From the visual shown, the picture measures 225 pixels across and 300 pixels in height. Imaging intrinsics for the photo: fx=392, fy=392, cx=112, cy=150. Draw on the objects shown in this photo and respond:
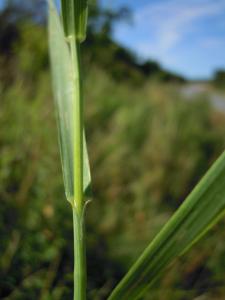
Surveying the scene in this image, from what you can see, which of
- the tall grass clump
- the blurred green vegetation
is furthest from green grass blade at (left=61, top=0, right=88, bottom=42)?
the blurred green vegetation

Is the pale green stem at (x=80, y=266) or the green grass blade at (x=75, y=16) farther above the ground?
the green grass blade at (x=75, y=16)

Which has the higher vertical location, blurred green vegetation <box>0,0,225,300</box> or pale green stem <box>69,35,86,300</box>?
pale green stem <box>69,35,86,300</box>

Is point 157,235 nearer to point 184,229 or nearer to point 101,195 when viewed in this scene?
point 184,229

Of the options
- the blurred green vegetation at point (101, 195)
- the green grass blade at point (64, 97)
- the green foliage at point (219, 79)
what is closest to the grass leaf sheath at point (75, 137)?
the green grass blade at point (64, 97)

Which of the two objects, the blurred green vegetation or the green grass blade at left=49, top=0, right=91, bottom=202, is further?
the blurred green vegetation

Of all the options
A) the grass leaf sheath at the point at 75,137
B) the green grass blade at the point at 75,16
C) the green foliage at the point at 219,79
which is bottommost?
the green foliage at the point at 219,79

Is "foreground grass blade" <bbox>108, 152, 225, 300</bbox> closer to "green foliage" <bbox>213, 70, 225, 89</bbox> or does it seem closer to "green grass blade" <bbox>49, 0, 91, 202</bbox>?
"green grass blade" <bbox>49, 0, 91, 202</bbox>

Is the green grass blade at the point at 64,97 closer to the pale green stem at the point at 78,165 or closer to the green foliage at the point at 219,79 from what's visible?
the pale green stem at the point at 78,165
